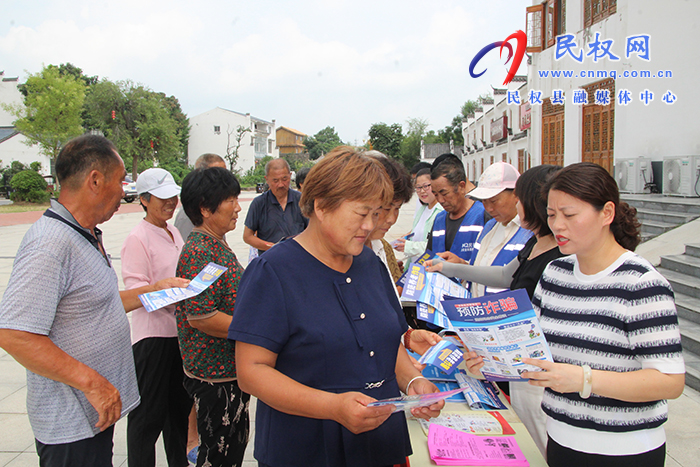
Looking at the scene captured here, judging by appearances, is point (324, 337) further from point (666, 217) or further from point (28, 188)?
point (28, 188)

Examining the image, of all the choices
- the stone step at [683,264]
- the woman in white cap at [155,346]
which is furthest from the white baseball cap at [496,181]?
the stone step at [683,264]

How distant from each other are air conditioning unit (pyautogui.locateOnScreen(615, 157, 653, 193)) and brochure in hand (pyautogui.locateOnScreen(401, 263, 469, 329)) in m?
11.6

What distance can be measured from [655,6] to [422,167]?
10.4m

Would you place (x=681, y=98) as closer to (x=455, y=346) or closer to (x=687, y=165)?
(x=687, y=165)

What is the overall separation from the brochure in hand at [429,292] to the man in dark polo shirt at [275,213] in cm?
223

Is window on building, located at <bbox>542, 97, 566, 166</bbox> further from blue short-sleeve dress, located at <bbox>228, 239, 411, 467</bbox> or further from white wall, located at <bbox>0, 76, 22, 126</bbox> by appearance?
white wall, located at <bbox>0, 76, 22, 126</bbox>

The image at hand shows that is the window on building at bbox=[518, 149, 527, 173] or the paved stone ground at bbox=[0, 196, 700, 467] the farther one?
the window on building at bbox=[518, 149, 527, 173]

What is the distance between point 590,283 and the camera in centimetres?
154

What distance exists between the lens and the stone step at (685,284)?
17.5 feet

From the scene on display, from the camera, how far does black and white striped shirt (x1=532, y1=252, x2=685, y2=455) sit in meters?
1.39

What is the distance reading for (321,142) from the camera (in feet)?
355

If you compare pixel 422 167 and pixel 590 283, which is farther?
pixel 422 167

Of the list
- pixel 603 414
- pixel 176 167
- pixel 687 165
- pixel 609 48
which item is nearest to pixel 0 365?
pixel 603 414

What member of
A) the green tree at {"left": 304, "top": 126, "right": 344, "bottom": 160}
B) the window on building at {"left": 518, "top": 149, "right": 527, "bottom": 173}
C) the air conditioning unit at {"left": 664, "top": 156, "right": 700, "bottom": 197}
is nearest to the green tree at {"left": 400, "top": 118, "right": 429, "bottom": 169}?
the green tree at {"left": 304, "top": 126, "right": 344, "bottom": 160}
